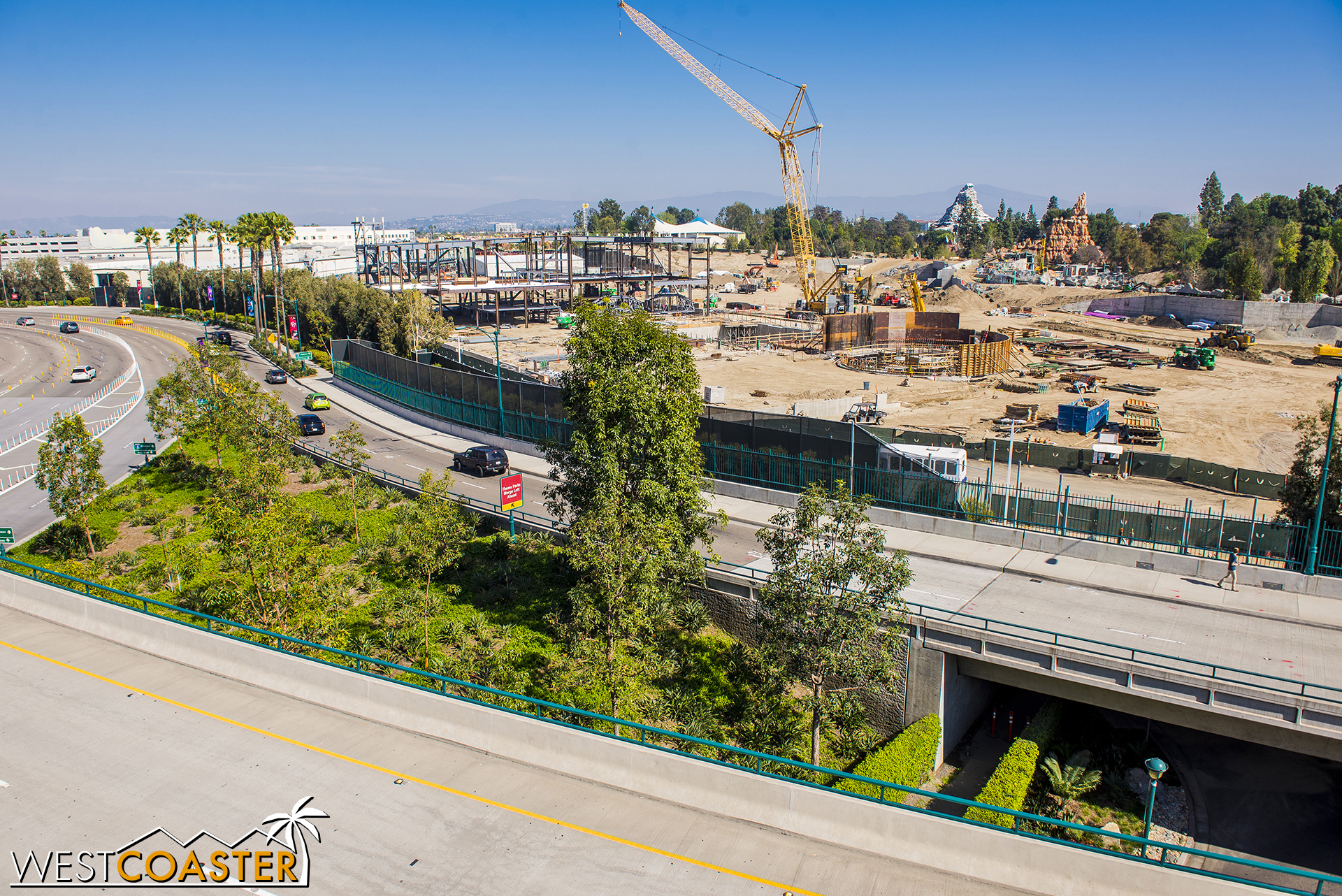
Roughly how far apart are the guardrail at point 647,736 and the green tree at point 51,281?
12914 centimetres

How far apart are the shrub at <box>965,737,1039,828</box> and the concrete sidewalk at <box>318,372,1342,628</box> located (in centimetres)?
672

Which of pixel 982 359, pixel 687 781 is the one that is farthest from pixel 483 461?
pixel 982 359

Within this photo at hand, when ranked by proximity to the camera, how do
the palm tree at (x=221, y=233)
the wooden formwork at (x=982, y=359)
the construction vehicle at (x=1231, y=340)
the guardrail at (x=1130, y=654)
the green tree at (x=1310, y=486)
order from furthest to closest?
1. the palm tree at (x=221, y=233)
2. the construction vehicle at (x=1231, y=340)
3. the wooden formwork at (x=982, y=359)
4. the green tree at (x=1310, y=486)
5. the guardrail at (x=1130, y=654)

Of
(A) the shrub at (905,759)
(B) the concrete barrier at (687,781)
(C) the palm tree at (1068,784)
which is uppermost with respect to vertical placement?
(B) the concrete barrier at (687,781)

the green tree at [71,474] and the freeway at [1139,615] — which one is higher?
the green tree at [71,474]

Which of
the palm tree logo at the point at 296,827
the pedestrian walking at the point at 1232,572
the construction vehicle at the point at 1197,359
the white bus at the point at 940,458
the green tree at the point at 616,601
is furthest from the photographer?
the construction vehicle at the point at 1197,359

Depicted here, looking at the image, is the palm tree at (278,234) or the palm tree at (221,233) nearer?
the palm tree at (278,234)

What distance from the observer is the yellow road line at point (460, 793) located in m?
11.3

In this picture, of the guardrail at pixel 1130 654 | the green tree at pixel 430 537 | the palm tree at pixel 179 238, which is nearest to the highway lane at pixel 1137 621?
the guardrail at pixel 1130 654

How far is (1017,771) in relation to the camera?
62.4ft

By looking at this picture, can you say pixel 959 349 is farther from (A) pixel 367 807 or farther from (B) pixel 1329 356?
(A) pixel 367 807

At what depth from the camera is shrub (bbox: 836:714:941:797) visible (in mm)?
19500

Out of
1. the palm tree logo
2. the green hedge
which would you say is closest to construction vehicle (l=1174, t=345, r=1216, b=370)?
the green hedge

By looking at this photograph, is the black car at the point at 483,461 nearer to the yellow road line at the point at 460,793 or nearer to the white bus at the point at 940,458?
the white bus at the point at 940,458
